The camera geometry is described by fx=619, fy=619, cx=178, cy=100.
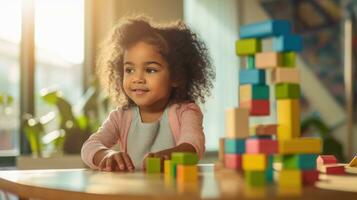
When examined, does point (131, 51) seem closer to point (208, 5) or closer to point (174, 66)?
point (174, 66)

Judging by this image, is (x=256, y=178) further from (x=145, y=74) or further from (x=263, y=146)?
(x=145, y=74)

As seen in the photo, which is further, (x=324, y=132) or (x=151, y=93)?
(x=324, y=132)

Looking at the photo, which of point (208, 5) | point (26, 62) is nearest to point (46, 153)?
point (26, 62)

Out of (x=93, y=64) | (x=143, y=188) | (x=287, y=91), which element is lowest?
(x=143, y=188)

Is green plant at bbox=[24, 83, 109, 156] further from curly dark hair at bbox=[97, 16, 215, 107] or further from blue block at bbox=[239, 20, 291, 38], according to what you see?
blue block at bbox=[239, 20, 291, 38]

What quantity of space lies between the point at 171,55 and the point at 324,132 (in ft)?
9.94

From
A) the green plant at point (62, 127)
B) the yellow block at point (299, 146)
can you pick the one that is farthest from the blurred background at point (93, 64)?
the yellow block at point (299, 146)

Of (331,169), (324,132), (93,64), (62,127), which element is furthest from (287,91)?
(324,132)

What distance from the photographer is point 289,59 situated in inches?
30.9

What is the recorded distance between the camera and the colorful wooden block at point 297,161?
767 mm

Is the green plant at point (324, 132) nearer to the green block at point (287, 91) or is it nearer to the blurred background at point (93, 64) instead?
the blurred background at point (93, 64)

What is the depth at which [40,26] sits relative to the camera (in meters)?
3.49

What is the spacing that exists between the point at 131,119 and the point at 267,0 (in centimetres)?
324

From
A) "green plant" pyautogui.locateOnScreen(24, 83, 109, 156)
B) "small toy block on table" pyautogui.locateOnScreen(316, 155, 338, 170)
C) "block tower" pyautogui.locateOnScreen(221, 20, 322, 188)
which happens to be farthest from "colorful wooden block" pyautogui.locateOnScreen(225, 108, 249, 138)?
"green plant" pyautogui.locateOnScreen(24, 83, 109, 156)
